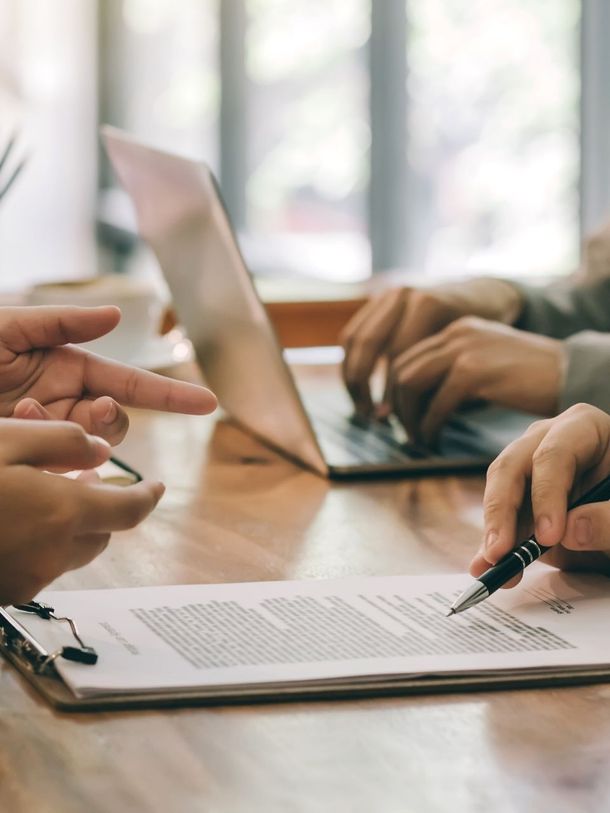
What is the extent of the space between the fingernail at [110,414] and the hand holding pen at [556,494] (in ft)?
0.75

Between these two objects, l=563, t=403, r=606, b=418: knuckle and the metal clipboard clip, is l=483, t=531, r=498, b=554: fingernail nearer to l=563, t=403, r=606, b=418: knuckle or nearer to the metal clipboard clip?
l=563, t=403, r=606, b=418: knuckle

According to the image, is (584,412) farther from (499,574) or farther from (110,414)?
(110,414)

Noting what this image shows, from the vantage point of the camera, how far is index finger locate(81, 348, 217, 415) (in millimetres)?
736

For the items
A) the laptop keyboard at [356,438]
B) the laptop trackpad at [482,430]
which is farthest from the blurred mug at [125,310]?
the laptop trackpad at [482,430]

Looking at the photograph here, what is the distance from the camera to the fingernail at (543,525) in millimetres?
679

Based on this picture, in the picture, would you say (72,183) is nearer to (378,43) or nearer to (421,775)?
(378,43)

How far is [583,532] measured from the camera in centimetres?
69

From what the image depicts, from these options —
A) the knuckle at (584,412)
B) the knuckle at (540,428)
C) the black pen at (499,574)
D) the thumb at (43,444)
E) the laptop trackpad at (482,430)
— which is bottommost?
the laptop trackpad at (482,430)

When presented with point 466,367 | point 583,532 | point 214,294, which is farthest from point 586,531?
point 214,294

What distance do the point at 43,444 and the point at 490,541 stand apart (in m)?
0.26

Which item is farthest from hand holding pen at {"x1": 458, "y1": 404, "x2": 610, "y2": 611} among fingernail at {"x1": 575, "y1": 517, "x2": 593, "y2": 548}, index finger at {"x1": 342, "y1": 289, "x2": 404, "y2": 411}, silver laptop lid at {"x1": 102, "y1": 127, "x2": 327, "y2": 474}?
index finger at {"x1": 342, "y1": 289, "x2": 404, "y2": 411}

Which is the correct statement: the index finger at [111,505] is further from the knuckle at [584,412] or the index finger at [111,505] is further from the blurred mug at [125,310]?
the blurred mug at [125,310]

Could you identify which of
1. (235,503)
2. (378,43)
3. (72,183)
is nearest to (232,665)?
(235,503)

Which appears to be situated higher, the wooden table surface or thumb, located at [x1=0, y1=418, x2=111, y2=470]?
thumb, located at [x1=0, y1=418, x2=111, y2=470]
